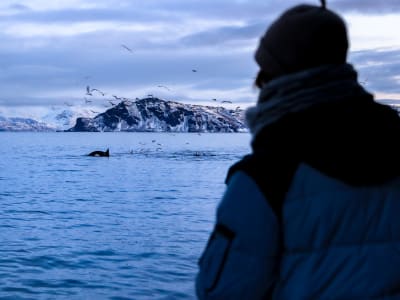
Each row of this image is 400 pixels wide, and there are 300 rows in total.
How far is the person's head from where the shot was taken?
248cm

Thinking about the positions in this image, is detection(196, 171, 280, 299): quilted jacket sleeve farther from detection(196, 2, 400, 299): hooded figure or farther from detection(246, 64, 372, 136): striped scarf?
detection(246, 64, 372, 136): striped scarf

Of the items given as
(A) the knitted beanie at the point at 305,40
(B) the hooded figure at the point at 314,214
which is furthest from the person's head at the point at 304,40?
(B) the hooded figure at the point at 314,214

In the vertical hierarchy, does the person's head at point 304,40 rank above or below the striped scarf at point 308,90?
above

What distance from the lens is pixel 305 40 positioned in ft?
8.13

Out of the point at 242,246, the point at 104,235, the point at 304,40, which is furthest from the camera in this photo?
the point at 104,235

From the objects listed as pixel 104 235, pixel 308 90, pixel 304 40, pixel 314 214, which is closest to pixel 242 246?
pixel 314 214

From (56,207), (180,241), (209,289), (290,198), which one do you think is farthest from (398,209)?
(56,207)

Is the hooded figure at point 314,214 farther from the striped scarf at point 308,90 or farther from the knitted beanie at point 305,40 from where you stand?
the knitted beanie at point 305,40

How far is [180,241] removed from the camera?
19.4 m

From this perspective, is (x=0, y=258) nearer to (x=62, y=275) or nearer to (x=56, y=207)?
(x=62, y=275)

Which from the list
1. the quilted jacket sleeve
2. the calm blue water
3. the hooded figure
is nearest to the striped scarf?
the hooded figure

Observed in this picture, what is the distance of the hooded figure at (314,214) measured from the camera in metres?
2.33

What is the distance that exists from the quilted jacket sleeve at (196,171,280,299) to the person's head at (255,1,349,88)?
0.52m

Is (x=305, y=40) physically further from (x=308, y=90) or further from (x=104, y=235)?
(x=104, y=235)
